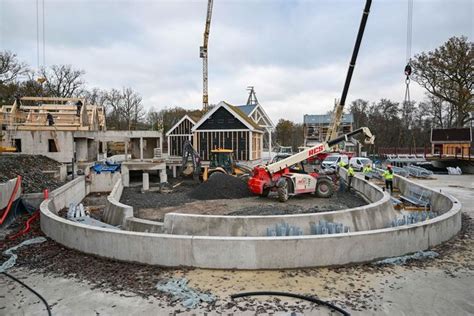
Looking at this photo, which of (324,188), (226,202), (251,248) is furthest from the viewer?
(324,188)

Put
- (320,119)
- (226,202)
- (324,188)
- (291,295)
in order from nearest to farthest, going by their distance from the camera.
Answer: (291,295) < (226,202) < (324,188) < (320,119)

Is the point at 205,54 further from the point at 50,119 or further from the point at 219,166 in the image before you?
the point at 219,166

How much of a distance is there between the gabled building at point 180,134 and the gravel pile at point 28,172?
12757 millimetres

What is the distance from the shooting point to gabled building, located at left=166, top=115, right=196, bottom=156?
102 ft

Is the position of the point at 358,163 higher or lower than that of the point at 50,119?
lower

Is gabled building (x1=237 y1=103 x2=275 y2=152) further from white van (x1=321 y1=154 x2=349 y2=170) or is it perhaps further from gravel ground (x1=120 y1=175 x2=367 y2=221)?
gravel ground (x1=120 y1=175 x2=367 y2=221)

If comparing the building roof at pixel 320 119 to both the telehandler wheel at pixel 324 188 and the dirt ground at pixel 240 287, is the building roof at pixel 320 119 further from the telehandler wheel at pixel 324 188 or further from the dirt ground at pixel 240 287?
the dirt ground at pixel 240 287

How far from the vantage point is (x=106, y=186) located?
21.9m

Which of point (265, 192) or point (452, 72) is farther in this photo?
point (452, 72)

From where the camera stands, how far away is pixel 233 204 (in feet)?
48.4

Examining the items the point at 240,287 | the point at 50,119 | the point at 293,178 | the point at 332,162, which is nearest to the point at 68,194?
the point at 293,178

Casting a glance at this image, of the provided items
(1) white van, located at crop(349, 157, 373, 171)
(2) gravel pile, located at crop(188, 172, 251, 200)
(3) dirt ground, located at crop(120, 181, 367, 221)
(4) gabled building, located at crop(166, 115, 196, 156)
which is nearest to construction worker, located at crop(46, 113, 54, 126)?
(3) dirt ground, located at crop(120, 181, 367, 221)

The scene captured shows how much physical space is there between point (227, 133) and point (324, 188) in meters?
13.2

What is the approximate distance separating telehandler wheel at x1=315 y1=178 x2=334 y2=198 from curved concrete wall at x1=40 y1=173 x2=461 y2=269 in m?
7.92
